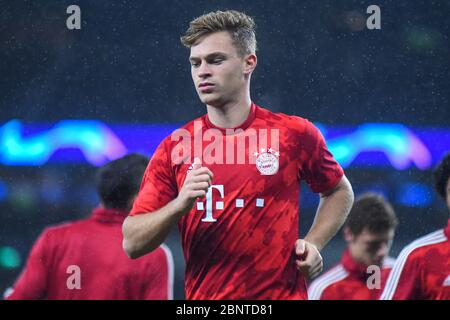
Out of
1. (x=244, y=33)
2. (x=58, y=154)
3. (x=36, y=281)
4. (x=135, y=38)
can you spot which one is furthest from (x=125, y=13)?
(x=36, y=281)

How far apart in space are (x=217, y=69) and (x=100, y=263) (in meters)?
1.05

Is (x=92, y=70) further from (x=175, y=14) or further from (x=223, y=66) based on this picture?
(x=223, y=66)

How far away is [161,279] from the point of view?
9.93 feet

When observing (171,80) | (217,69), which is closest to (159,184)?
(217,69)

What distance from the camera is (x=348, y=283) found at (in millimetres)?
3277

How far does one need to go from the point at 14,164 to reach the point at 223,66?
51.0 inches

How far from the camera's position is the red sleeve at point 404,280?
119 inches

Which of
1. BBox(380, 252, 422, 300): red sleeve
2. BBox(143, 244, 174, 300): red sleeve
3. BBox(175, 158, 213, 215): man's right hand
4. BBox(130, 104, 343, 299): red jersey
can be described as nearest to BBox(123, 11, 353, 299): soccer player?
BBox(130, 104, 343, 299): red jersey

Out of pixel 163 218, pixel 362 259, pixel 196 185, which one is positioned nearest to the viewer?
pixel 196 185

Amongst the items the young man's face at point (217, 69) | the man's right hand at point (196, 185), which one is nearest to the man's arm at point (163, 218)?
the man's right hand at point (196, 185)

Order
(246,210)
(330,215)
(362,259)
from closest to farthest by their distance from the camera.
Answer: (246,210) → (330,215) → (362,259)

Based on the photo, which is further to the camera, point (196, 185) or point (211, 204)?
point (211, 204)

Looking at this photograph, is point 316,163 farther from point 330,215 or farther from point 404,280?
point 404,280

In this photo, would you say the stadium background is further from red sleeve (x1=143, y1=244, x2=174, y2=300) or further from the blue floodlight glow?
red sleeve (x1=143, y1=244, x2=174, y2=300)
